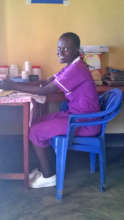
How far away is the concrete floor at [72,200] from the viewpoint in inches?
66.2

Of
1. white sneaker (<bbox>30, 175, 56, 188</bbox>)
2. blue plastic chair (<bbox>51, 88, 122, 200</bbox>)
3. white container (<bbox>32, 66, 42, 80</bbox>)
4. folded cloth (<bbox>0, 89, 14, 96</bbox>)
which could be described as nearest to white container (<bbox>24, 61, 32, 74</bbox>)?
white container (<bbox>32, 66, 42, 80</bbox>)

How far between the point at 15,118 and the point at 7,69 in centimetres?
58

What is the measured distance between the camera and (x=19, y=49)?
2674mm

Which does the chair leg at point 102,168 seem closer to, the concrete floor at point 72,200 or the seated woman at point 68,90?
the concrete floor at point 72,200

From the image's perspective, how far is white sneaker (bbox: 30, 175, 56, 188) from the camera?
2.00 meters

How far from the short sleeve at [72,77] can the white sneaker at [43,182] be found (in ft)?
2.35

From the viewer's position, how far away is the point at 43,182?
2.00 meters

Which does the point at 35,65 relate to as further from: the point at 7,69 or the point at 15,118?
the point at 15,118

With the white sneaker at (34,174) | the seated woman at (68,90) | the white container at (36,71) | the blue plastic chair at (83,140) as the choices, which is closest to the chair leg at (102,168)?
the blue plastic chair at (83,140)

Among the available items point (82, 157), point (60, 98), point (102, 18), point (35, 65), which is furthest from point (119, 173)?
point (102, 18)

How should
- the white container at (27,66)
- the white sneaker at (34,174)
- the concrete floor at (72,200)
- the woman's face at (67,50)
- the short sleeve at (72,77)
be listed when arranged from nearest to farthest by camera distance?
1. the concrete floor at (72,200)
2. the short sleeve at (72,77)
3. the woman's face at (67,50)
4. the white sneaker at (34,174)
5. the white container at (27,66)

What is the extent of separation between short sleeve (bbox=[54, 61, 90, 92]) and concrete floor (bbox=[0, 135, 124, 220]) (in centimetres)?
79

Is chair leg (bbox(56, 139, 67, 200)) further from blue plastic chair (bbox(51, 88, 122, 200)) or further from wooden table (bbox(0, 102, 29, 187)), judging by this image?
wooden table (bbox(0, 102, 29, 187))

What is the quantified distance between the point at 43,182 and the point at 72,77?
2.77ft
